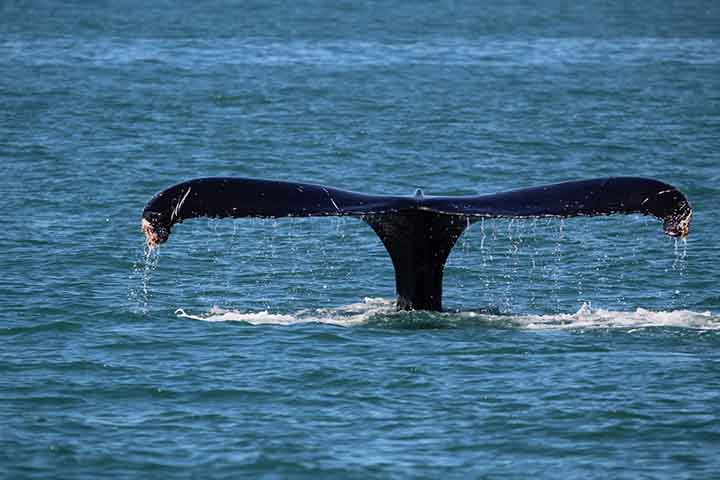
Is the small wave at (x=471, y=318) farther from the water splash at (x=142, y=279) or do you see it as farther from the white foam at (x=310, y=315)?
the water splash at (x=142, y=279)

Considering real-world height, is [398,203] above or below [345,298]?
above

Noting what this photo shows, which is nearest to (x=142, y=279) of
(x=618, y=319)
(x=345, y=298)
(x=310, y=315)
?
(x=345, y=298)

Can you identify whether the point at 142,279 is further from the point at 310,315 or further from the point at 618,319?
the point at 618,319

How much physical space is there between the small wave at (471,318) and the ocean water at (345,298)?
Answer: 51mm

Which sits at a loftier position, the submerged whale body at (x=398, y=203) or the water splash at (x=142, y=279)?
the submerged whale body at (x=398, y=203)

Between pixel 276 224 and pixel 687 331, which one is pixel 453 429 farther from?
pixel 276 224

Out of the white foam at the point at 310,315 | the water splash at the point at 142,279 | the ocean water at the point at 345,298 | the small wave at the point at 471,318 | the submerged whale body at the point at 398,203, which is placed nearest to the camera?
the ocean water at the point at 345,298

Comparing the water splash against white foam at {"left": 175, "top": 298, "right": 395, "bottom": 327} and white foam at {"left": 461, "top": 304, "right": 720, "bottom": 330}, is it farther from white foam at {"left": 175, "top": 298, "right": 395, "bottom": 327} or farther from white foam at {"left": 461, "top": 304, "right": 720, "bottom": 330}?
white foam at {"left": 461, "top": 304, "right": 720, "bottom": 330}

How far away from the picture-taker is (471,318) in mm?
15883

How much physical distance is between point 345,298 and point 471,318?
229 cm

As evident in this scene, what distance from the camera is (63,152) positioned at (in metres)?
30.2

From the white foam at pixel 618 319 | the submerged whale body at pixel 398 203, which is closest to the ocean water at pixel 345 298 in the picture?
the white foam at pixel 618 319

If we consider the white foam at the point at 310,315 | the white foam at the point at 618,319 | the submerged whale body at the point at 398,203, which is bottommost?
the white foam at the point at 310,315

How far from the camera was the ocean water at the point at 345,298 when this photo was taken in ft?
39.9
